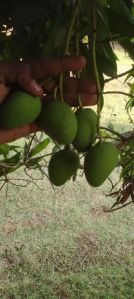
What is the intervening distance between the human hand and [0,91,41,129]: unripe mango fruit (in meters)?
0.02

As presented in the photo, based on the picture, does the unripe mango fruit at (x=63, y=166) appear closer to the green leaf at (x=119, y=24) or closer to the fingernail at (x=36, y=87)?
the fingernail at (x=36, y=87)

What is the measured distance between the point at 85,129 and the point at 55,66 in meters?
0.11

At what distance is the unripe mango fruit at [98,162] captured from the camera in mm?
751

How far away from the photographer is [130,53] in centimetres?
97

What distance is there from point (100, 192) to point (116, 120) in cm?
116

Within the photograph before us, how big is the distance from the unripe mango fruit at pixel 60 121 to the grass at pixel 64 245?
142cm

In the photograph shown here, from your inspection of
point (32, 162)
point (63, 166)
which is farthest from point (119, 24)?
point (32, 162)

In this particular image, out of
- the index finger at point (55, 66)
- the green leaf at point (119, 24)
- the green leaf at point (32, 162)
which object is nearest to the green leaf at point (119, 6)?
the green leaf at point (119, 24)

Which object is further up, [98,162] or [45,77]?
[45,77]

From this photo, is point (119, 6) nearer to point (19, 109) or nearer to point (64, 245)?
point (19, 109)

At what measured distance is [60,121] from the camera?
70 cm

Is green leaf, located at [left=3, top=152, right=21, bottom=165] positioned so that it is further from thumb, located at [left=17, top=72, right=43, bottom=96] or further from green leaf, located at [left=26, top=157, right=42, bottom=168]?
thumb, located at [left=17, top=72, right=43, bottom=96]

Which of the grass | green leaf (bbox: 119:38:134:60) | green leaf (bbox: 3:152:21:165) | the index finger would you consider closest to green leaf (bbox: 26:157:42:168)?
green leaf (bbox: 3:152:21:165)

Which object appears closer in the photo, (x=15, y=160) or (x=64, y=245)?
(x=15, y=160)
